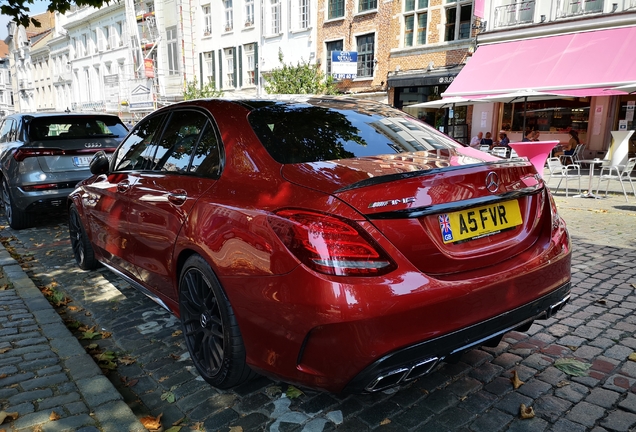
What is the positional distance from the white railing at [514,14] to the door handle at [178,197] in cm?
1861

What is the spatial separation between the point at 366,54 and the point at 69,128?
18.0 metres

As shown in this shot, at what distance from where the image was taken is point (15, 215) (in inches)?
279

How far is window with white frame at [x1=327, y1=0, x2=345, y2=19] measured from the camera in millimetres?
23391

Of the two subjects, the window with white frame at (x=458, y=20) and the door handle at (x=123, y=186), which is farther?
the window with white frame at (x=458, y=20)

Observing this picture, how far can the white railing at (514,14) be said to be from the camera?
17792 millimetres

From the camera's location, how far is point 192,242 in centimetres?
261

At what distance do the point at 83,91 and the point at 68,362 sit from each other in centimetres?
5108

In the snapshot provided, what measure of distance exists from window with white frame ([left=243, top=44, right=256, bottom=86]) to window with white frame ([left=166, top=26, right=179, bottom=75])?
759 cm

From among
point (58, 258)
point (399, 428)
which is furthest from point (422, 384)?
point (58, 258)

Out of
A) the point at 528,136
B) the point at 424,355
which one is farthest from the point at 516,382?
the point at 528,136

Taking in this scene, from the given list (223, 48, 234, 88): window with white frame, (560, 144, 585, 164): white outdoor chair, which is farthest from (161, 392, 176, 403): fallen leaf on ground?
(223, 48, 234, 88): window with white frame

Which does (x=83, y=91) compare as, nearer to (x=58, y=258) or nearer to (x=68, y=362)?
(x=58, y=258)

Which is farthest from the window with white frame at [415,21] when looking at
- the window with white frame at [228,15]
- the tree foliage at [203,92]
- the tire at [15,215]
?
the tire at [15,215]

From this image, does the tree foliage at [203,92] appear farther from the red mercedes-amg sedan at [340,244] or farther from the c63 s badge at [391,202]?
the c63 s badge at [391,202]
